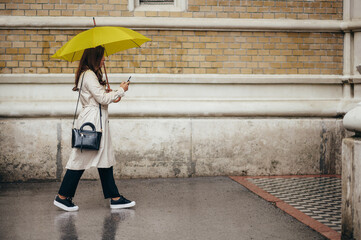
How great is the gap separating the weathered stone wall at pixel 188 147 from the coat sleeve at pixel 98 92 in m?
2.07

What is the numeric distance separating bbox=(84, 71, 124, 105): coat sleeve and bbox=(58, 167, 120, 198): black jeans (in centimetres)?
80

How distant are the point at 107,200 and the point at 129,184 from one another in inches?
38.2

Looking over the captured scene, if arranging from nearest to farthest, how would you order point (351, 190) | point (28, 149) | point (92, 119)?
point (351, 190) → point (92, 119) → point (28, 149)

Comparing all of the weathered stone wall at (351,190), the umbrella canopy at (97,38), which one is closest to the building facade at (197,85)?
the umbrella canopy at (97,38)

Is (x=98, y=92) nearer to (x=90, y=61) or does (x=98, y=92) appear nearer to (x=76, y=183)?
(x=90, y=61)

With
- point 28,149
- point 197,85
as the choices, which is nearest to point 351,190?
point 197,85

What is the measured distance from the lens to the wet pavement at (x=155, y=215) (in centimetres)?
458

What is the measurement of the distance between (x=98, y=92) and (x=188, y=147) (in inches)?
96.4

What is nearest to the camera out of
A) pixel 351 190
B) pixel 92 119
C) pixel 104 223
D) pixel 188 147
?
pixel 351 190

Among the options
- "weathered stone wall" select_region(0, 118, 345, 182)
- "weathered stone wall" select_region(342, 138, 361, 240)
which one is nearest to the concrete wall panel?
"weathered stone wall" select_region(0, 118, 345, 182)

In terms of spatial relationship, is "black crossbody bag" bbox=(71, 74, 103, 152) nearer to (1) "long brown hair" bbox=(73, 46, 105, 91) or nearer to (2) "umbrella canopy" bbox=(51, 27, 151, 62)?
(1) "long brown hair" bbox=(73, 46, 105, 91)

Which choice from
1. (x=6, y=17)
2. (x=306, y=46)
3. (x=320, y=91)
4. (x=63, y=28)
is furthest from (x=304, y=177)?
(x=6, y=17)

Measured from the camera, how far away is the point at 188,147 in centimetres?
748

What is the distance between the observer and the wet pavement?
15.0ft
